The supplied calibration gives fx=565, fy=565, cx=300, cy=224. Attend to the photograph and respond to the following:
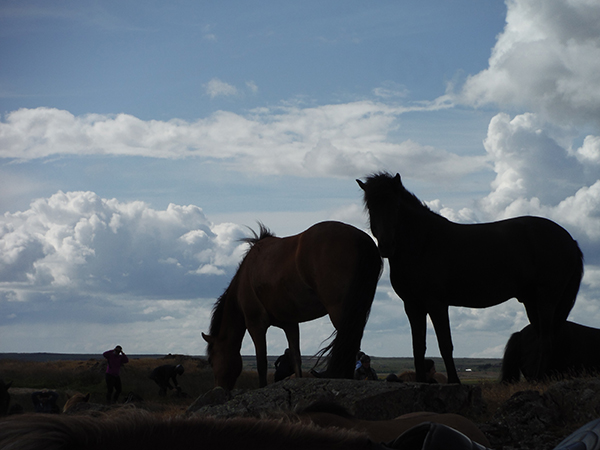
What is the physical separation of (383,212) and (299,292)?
190cm

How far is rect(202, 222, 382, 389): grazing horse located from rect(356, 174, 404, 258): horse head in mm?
589

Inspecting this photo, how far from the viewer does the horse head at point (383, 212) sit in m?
7.14

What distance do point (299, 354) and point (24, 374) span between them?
25.5m

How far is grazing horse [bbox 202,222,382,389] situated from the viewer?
24.6 feet

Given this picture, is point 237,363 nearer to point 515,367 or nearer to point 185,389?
point 515,367

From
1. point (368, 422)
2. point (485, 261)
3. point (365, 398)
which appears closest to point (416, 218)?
point (485, 261)

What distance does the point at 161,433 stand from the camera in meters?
1.66

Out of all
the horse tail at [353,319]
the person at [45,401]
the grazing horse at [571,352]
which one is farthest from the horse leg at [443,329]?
the person at [45,401]

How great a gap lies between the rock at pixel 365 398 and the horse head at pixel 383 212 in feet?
5.88

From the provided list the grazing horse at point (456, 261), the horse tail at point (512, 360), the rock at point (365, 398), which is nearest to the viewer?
the rock at point (365, 398)

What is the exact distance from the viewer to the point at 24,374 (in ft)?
97.5

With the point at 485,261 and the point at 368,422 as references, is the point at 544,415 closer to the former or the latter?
the point at 485,261

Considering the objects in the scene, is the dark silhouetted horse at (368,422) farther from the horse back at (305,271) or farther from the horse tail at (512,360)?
the horse tail at (512,360)

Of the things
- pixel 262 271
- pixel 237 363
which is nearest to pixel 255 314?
pixel 262 271
